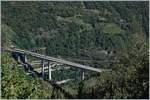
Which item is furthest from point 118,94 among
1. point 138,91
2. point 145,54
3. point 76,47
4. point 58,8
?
point 58,8

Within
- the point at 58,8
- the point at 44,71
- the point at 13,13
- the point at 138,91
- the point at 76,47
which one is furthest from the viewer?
the point at 58,8

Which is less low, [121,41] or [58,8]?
[58,8]

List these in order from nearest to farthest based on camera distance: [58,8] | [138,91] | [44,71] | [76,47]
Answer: [138,91] < [44,71] < [76,47] < [58,8]

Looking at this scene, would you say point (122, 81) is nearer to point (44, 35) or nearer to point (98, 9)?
point (44, 35)

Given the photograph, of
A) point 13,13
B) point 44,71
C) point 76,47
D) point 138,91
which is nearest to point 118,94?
point 138,91

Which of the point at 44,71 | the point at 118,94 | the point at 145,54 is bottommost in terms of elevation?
the point at 44,71

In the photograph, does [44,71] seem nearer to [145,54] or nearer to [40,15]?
[145,54]

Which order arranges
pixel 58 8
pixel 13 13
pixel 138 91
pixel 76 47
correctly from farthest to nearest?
pixel 58 8
pixel 13 13
pixel 76 47
pixel 138 91

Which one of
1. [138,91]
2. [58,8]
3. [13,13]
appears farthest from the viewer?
[58,8]

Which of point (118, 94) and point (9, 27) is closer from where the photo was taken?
point (118, 94)
